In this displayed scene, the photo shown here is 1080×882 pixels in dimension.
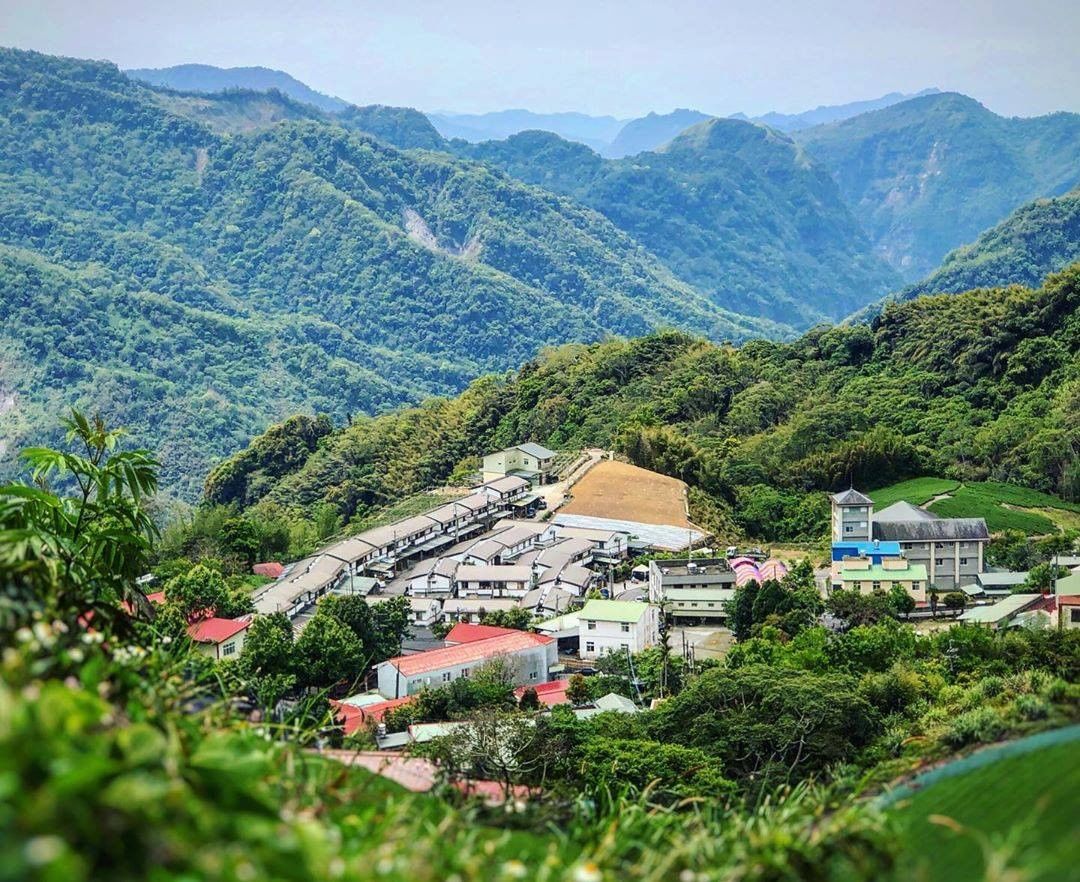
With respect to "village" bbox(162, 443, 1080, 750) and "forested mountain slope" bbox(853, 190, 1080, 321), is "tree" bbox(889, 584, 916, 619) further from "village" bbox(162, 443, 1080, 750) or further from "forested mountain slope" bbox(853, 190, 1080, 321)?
"forested mountain slope" bbox(853, 190, 1080, 321)

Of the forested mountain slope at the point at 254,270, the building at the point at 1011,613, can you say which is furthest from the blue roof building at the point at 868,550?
the forested mountain slope at the point at 254,270

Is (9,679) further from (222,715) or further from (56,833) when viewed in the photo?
(222,715)

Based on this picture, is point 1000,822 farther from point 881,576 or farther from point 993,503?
point 993,503

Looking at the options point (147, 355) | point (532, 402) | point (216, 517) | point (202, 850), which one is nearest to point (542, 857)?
point (202, 850)

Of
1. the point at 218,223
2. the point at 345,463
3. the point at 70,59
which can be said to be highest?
the point at 70,59

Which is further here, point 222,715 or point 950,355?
point 950,355

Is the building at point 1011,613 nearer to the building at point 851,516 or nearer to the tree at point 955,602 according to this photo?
the tree at point 955,602
